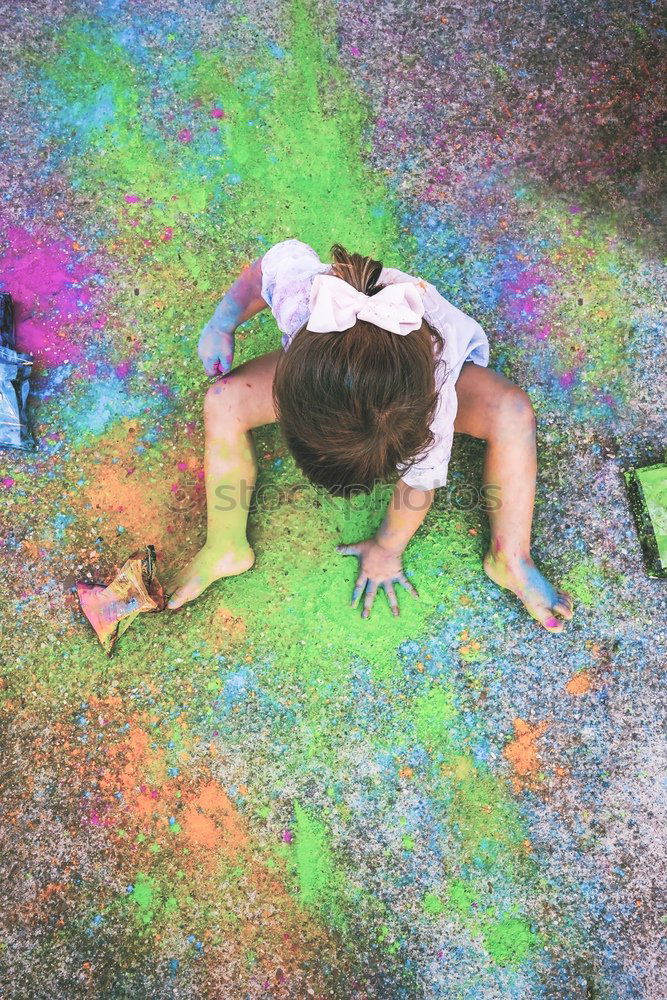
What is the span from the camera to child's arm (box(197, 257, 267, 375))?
5.11ft

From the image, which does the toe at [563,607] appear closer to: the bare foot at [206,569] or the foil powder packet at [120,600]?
the bare foot at [206,569]

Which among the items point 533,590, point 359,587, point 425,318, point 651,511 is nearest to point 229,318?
point 425,318

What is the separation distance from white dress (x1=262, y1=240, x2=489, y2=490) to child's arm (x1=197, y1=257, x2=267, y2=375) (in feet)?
0.29

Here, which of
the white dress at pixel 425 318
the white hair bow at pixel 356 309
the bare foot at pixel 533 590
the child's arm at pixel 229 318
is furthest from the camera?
the bare foot at pixel 533 590

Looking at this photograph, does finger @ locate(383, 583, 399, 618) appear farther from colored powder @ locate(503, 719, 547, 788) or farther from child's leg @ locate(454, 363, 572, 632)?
colored powder @ locate(503, 719, 547, 788)

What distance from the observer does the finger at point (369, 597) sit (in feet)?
5.55

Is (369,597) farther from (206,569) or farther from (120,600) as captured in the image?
(120,600)

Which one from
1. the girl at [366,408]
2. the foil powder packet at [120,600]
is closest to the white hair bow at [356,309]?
the girl at [366,408]

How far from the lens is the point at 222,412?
1.62 m

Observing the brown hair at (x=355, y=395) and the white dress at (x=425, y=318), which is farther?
the white dress at (x=425, y=318)

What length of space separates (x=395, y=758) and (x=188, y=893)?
0.61m

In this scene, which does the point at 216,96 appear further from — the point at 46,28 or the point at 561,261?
the point at 561,261

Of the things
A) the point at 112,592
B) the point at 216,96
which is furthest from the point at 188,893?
the point at 216,96

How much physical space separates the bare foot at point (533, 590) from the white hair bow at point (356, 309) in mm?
790
